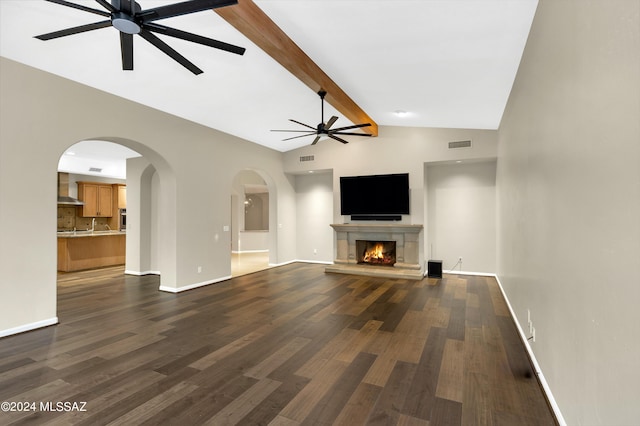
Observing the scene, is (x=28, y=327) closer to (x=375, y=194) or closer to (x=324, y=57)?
(x=324, y=57)

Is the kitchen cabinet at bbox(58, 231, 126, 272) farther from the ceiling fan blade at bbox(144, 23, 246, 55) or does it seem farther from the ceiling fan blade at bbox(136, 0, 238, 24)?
the ceiling fan blade at bbox(136, 0, 238, 24)

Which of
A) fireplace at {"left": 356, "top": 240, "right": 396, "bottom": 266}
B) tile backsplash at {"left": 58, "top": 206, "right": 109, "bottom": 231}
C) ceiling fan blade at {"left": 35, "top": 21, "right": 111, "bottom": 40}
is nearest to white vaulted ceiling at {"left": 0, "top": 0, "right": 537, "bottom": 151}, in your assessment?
ceiling fan blade at {"left": 35, "top": 21, "right": 111, "bottom": 40}

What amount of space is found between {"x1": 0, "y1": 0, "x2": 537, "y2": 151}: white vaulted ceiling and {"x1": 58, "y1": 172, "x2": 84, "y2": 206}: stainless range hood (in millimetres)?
6072

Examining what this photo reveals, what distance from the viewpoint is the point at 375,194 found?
7.33 meters

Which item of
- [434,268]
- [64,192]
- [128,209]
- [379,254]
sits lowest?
[434,268]

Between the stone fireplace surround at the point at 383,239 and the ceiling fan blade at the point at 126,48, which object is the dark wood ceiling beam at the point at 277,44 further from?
the stone fireplace surround at the point at 383,239

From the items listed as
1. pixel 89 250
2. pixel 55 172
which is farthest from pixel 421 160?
pixel 89 250

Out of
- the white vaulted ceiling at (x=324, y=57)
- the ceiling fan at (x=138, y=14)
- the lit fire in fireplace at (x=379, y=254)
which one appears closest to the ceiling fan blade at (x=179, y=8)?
the ceiling fan at (x=138, y=14)

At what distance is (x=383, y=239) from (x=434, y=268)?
128 cm

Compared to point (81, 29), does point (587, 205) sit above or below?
below

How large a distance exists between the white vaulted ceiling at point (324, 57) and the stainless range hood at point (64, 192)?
19.9 ft

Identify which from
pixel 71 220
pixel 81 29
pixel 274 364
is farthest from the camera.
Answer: pixel 71 220

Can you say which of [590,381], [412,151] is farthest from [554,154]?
[412,151]

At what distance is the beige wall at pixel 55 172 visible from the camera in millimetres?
3594
